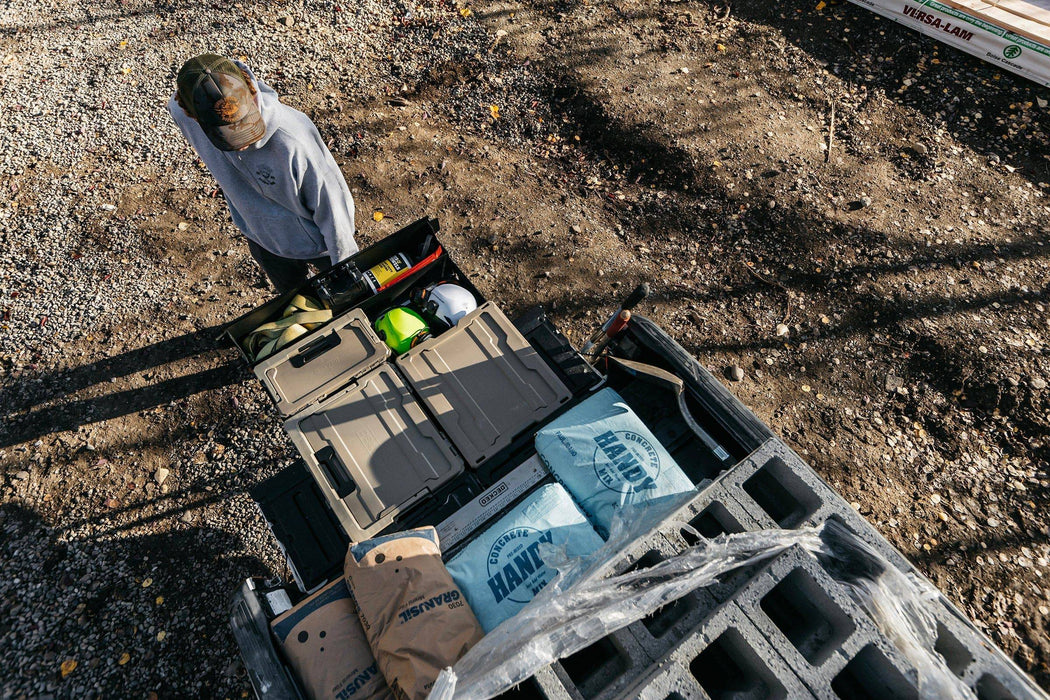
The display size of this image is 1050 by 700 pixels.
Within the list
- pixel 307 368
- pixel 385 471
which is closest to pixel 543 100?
pixel 307 368

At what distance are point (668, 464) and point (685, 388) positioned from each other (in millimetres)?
464

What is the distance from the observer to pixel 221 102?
106 inches

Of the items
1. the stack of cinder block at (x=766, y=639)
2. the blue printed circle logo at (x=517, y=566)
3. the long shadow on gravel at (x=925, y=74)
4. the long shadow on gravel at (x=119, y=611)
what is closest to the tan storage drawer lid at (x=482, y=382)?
the blue printed circle logo at (x=517, y=566)

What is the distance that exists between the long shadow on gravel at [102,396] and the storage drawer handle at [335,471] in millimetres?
2353

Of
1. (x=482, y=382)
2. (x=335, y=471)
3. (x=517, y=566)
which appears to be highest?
(x=482, y=382)

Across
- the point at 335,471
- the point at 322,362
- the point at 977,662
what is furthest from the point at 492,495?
the point at 977,662

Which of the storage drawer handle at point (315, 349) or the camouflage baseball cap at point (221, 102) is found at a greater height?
the camouflage baseball cap at point (221, 102)

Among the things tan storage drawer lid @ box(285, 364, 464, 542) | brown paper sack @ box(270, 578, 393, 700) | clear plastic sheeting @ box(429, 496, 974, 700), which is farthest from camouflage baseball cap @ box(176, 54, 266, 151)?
clear plastic sheeting @ box(429, 496, 974, 700)

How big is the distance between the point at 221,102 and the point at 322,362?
1.45 metres

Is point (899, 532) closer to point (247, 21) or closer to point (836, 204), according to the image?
point (836, 204)

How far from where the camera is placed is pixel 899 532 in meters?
4.22

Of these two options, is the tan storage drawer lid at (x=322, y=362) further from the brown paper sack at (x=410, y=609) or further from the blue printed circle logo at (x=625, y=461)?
the blue printed circle logo at (x=625, y=461)

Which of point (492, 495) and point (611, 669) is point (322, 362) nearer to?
point (492, 495)

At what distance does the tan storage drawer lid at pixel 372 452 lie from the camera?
2.76 m
